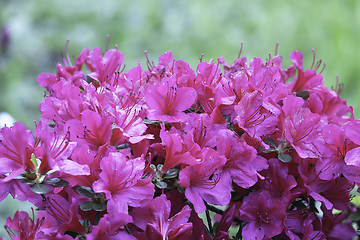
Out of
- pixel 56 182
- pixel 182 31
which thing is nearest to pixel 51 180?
pixel 56 182

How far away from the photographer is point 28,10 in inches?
128

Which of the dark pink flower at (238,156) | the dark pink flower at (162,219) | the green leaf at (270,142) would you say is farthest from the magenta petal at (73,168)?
the green leaf at (270,142)

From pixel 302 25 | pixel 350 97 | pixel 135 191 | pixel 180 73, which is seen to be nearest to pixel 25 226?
pixel 135 191

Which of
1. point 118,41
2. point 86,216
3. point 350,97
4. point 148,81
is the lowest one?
point 350,97

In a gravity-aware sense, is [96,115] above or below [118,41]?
above

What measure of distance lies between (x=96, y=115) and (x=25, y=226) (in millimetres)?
292

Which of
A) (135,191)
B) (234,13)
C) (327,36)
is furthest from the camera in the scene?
(234,13)

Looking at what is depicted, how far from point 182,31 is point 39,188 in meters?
2.54

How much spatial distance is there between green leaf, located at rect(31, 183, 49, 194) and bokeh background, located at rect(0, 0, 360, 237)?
199cm

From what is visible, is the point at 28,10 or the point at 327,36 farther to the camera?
the point at 28,10

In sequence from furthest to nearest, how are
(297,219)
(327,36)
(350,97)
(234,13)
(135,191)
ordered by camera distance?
1. (234,13)
2. (327,36)
3. (350,97)
4. (297,219)
5. (135,191)

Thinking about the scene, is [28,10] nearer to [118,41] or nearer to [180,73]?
[118,41]

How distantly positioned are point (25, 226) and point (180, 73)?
445mm

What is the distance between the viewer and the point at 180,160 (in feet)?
2.11
